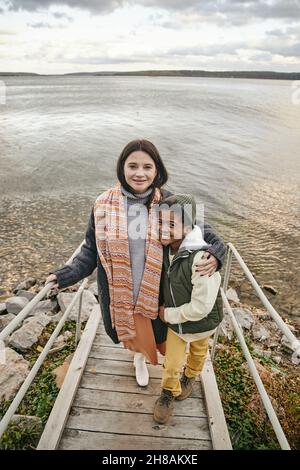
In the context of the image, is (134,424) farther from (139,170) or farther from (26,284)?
(26,284)

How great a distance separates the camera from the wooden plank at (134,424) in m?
3.24

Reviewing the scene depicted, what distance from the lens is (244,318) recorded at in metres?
6.58

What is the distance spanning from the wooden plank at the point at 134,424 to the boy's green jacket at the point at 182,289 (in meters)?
0.96

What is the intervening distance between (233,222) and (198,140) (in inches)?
627

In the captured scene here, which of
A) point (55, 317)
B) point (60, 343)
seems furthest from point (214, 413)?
point (55, 317)

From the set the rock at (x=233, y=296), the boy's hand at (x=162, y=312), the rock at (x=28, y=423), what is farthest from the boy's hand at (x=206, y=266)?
the rock at (x=233, y=296)

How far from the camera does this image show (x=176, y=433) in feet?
10.6

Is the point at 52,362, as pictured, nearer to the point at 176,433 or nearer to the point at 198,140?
the point at 176,433

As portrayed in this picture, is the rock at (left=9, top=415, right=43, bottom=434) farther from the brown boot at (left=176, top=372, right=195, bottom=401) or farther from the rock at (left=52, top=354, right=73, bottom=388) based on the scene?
the brown boot at (left=176, top=372, right=195, bottom=401)

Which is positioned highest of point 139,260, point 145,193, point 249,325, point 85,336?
point 145,193

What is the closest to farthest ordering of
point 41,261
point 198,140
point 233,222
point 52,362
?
point 52,362 < point 41,261 < point 233,222 < point 198,140

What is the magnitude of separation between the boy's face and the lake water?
18.9ft

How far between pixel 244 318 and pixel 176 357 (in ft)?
12.4

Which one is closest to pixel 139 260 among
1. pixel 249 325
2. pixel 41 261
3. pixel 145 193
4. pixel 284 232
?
pixel 145 193
